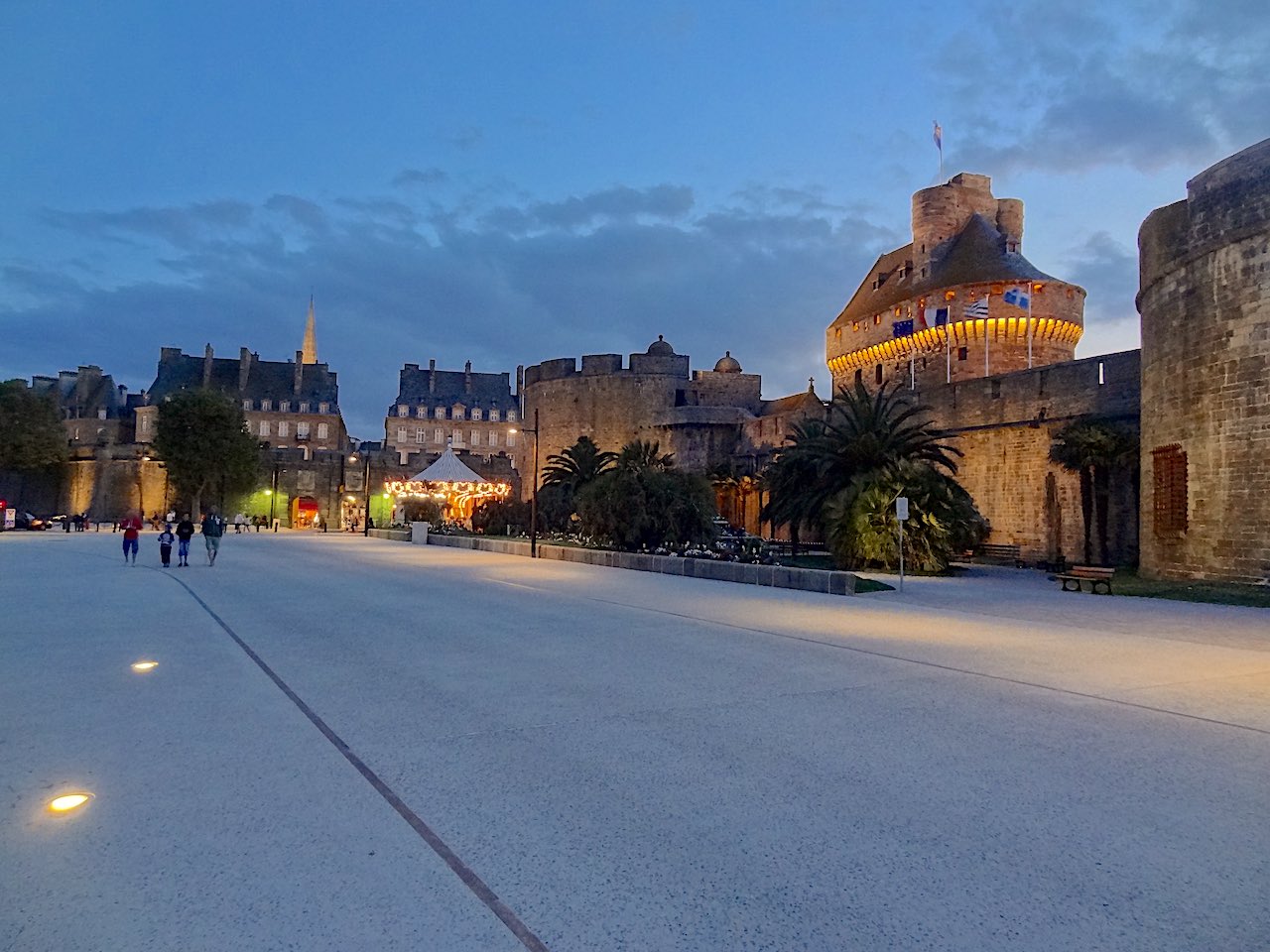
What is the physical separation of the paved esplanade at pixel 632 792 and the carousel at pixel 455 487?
1266 inches

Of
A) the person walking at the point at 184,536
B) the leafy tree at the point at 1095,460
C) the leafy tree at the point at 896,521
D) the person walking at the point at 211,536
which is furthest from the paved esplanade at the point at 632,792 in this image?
the leafy tree at the point at 1095,460

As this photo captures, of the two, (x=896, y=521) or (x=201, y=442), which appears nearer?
(x=896, y=521)

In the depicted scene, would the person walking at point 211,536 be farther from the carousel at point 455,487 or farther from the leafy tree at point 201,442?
the leafy tree at point 201,442

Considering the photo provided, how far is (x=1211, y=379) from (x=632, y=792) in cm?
1564

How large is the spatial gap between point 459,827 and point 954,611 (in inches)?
394

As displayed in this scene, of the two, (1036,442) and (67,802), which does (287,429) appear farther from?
(67,802)

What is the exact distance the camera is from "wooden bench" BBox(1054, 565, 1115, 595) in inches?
575

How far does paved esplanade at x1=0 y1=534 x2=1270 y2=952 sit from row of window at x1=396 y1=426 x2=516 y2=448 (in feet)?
233

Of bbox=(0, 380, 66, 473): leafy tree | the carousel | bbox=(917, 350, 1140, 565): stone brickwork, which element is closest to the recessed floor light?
bbox=(917, 350, 1140, 565): stone brickwork

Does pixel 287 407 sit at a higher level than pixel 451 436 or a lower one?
higher

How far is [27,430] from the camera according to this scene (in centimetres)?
5312

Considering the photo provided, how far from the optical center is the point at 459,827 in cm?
362

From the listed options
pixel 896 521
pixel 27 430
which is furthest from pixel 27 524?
pixel 896 521

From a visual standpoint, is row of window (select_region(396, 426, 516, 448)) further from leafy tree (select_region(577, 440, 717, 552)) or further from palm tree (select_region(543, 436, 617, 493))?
leafy tree (select_region(577, 440, 717, 552))
